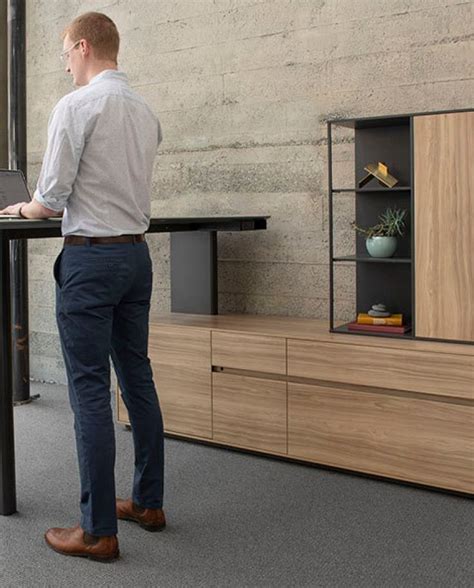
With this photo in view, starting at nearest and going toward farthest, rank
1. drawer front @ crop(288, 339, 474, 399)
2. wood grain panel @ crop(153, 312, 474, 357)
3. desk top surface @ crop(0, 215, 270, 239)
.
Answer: desk top surface @ crop(0, 215, 270, 239)
drawer front @ crop(288, 339, 474, 399)
wood grain panel @ crop(153, 312, 474, 357)

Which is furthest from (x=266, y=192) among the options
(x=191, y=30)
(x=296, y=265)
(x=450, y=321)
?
(x=450, y=321)

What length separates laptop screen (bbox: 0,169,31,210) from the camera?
3676 millimetres

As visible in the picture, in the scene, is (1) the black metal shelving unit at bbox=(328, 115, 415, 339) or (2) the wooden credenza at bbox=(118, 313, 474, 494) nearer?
(2) the wooden credenza at bbox=(118, 313, 474, 494)

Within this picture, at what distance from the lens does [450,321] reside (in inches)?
123

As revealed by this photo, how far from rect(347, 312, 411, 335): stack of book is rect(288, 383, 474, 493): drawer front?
299 mm

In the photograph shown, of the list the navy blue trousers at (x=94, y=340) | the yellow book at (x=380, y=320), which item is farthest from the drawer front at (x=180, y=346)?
the navy blue trousers at (x=94, y=340)

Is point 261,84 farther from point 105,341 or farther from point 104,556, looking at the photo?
point 104,556

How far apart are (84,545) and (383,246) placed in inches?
71.0

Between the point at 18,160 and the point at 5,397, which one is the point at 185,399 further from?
the point at 18,160

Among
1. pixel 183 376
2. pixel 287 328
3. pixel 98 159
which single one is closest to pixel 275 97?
pixel 287 328

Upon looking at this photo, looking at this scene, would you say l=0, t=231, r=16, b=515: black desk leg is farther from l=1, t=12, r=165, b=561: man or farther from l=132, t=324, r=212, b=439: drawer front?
l=132, t=324, r=212, b=439: drawer front

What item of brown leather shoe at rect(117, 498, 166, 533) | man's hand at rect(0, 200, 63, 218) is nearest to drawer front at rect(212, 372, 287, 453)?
brown leather shoe at rect(117, 498, 166, 533)

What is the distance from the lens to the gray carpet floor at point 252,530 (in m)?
2.37

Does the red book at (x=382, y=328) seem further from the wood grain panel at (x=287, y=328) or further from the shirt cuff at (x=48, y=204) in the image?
the shirt cuff at (x=48, y=204)
